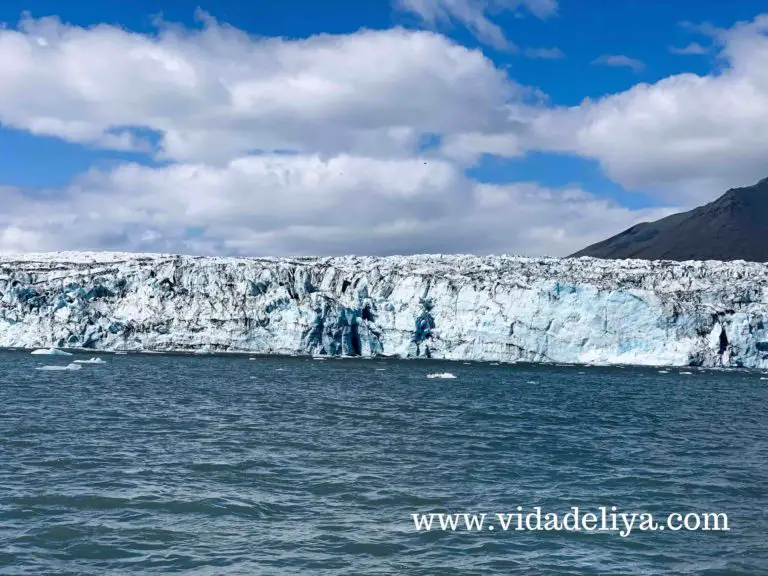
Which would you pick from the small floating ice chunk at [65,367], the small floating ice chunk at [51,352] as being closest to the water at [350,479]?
the small floating ice chunk at [65,367]

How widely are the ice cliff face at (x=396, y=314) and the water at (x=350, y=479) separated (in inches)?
778

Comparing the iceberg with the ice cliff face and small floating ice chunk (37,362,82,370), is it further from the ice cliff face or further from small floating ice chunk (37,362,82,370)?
the ice cliff face

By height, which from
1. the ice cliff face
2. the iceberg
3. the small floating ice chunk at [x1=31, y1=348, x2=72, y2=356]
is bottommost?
the iceberg

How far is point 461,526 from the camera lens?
9.27 metres

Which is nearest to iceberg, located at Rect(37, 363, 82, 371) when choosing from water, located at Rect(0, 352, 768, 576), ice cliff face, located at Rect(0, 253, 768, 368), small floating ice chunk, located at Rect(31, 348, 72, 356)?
water, located at Rect(0, 352, 768, 576)

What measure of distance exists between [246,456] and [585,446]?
7.29 metres

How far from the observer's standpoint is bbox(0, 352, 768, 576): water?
320 inches

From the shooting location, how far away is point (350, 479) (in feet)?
38.6

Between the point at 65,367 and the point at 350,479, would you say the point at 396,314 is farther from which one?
the point at 350,479

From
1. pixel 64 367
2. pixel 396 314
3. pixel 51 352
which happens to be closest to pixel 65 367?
pixel 64 367

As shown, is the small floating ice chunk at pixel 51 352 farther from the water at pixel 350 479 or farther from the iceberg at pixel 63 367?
the water at pixel 350 479

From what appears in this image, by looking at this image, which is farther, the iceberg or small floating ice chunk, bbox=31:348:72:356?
small floating ice chunk, bbox=31:348:72:356

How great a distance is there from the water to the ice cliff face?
1977 cm

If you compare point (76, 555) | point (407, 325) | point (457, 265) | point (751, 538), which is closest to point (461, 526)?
point (751, 538)
